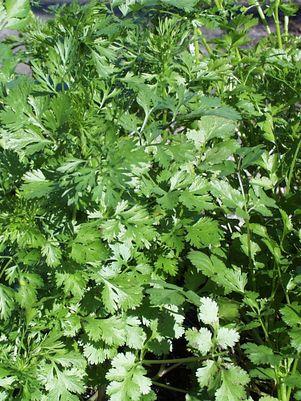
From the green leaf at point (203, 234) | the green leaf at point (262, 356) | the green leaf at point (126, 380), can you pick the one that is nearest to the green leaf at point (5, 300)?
the green leaf at point (126, 380)

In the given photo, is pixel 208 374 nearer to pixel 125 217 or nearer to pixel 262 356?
pixel 262 356

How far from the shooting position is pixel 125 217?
1.46m

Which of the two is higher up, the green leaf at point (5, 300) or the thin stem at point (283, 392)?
the green leaf at point (5, 300)

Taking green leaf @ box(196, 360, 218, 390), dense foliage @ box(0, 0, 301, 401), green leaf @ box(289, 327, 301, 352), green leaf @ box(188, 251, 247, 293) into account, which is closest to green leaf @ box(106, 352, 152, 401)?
dense foliage @ box(0, 0, 301, 401)

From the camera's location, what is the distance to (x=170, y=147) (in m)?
1.46

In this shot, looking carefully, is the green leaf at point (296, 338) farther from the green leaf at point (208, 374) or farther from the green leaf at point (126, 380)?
the green leaf at point (126, 380)

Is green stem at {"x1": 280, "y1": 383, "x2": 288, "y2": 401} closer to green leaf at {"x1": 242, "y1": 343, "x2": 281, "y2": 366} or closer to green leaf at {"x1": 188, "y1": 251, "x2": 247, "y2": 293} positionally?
green leaf at {"x1": 242, "y1": 343, "x2": 281, "y2": 366}

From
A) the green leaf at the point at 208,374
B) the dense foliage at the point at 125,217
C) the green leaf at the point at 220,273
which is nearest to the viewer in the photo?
the dense foliage at the point at 125,217

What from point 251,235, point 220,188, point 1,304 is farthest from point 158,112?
point 1,304

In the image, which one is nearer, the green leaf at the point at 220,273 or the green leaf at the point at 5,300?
the green leaf at the point at 5,300

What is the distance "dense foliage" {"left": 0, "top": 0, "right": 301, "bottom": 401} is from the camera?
1.35 meters

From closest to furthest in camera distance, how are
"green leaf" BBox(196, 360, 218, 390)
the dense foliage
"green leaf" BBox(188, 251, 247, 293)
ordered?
the dense foliage
"green leaf" BBox(196, 360, 218, 390)
"green leaf" BBox(188, 251, 247, 293)

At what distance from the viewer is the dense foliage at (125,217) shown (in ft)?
4.42

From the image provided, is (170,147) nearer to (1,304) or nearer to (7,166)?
(7,166)
